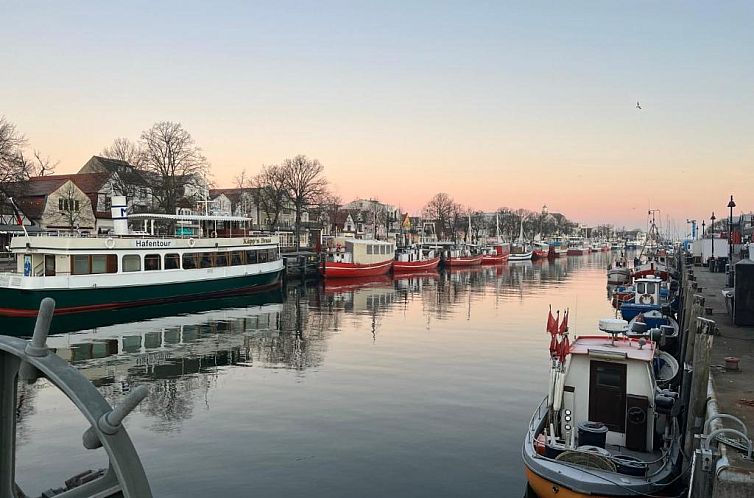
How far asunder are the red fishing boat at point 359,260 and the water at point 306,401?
2501 centimetres

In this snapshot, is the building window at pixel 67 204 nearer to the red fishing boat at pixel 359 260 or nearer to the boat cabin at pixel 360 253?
the red fishing boat at pixel 359 260

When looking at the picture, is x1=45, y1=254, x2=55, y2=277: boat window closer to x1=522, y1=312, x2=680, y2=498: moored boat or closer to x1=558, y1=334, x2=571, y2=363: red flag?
x1=522, y1=312, x2=680, y2=498: moored boat

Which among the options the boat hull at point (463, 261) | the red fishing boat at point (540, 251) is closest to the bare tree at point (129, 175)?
the boat hull at point (463, 261)

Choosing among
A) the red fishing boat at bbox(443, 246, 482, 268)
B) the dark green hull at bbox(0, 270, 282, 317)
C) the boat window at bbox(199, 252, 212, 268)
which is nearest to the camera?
the dark green hull at bbox(0, 270, 282, 317)

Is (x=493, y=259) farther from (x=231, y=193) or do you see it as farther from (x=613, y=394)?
(x=613, y=394)

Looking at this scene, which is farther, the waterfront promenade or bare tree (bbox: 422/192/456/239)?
bare tree (bbox: 422/192/456/239)

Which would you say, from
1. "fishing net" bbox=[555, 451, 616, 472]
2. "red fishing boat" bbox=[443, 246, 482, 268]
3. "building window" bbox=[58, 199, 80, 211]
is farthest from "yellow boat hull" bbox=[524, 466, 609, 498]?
"red fishing boat" bbox=[443, 246, 482, 268]

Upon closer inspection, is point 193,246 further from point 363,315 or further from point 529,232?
point 529,232

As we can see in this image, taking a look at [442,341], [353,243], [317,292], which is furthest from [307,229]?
[442,341]

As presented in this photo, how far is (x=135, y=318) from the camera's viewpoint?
3416 centimetres

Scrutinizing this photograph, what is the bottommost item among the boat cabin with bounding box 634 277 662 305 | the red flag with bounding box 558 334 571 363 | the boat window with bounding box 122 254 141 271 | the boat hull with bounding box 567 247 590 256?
the boat hull with bounding box 567 247 590 256

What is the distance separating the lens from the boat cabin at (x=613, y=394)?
40.1ft

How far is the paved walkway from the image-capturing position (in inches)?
423

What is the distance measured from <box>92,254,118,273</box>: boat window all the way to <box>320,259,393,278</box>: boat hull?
26.5 m
